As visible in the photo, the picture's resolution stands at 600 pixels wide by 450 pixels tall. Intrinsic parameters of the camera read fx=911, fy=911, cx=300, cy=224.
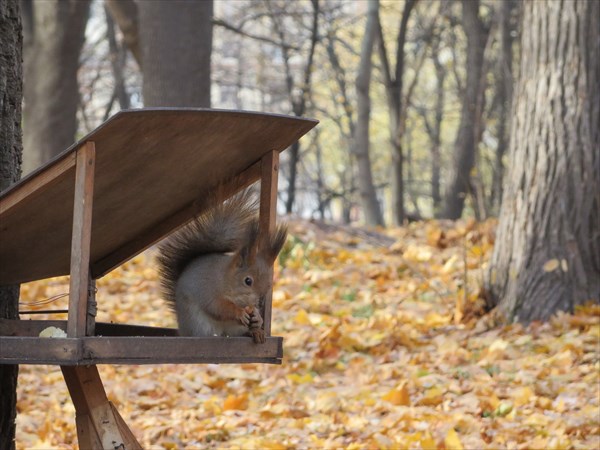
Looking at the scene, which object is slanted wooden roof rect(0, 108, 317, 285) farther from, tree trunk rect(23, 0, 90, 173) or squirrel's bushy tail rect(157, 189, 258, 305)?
tree trunk rect(23, 0, 90, 173)

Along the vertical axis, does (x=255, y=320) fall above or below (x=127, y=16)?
below

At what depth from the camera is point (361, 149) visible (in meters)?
11.4

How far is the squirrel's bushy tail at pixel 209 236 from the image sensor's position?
A: 9.37ft

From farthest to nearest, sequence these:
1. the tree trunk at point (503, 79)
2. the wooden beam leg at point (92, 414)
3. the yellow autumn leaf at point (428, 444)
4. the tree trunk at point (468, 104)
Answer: the tree trunk at point (468, 104)
the tree trunk at point (503, 79)
the yellow autumn leaf at point (428, 444)
the wooden beam leg at point (92, 414)

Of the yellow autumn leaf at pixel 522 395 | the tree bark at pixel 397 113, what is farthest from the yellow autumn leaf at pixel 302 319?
the tree bark at pixel 397 113

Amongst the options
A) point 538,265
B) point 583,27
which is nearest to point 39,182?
point 538,265

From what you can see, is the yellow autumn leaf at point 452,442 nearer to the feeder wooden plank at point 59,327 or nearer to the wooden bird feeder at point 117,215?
the wooden bird feeder at point 117,215

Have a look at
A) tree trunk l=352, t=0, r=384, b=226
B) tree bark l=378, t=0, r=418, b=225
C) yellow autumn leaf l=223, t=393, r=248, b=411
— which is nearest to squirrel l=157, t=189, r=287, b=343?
yellow autumn leaf l=223, t=393, r=248, b=411

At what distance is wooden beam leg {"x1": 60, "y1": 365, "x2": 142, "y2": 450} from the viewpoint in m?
2.62

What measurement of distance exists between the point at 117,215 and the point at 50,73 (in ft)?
24.0

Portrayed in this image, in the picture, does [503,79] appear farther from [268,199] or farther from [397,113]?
[268,199]

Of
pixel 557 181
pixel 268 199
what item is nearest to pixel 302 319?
pixel 557 181

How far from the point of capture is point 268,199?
2.83 m

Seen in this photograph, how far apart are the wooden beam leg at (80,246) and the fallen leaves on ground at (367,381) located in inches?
59.5
